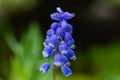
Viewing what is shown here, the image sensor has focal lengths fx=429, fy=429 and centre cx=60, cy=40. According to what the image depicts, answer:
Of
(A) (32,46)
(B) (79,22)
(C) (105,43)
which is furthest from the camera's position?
(B) (79,22)

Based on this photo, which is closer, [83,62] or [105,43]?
[83,62]

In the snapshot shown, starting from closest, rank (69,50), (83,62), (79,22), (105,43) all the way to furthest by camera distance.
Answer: (69,50)
(83,62)
(105,43)
(79,22)

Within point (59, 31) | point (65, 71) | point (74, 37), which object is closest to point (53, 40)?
point (59, 31)

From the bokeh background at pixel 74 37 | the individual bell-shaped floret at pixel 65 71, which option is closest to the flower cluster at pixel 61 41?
the individual bell-shaped floret at pixel 65 71

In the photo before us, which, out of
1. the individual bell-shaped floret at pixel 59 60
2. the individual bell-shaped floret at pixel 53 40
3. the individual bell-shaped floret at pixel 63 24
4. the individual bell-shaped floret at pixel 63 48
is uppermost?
the individual bell-shaped floret at pixel 63 24

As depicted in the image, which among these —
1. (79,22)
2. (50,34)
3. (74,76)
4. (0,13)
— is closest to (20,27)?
(0,13)

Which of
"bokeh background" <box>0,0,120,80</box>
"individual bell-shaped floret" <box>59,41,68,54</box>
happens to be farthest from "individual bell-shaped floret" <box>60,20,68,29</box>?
"bokeh background" <box>0,0,120,80</box>

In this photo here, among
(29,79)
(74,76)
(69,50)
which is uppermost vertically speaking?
(69,50)

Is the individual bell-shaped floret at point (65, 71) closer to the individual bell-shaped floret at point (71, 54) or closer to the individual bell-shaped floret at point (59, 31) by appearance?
the individual bell-shaped floret at point (71, 54)

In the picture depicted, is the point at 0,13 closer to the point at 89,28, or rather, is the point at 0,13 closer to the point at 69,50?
the point at 89,28

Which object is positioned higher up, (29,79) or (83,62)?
(29,79)
